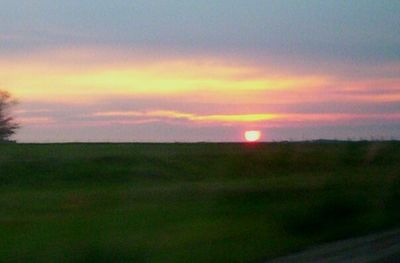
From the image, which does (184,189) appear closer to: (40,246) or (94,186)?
(94,186)

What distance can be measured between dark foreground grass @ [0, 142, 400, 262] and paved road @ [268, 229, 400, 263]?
1098 millimetres

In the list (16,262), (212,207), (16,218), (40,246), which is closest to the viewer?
(16,262)

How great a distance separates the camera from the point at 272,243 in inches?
1006

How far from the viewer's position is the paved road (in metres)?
21.1


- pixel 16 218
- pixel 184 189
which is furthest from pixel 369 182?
pixel 16 218

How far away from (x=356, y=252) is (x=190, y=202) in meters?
12.8

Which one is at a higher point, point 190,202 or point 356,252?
point 190,202

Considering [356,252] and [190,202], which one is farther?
[190,202]

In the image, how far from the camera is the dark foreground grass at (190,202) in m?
24.2

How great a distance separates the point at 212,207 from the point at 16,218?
602 centimetres

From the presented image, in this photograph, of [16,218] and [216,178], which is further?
[216,178]

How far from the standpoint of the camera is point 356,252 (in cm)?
2219

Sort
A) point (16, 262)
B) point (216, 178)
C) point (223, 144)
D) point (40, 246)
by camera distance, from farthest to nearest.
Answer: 1. point (223, 144)
2. point (216, 178)
3. point (40, 246)
4. point (16, 262)

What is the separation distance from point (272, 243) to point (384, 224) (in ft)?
17.7
